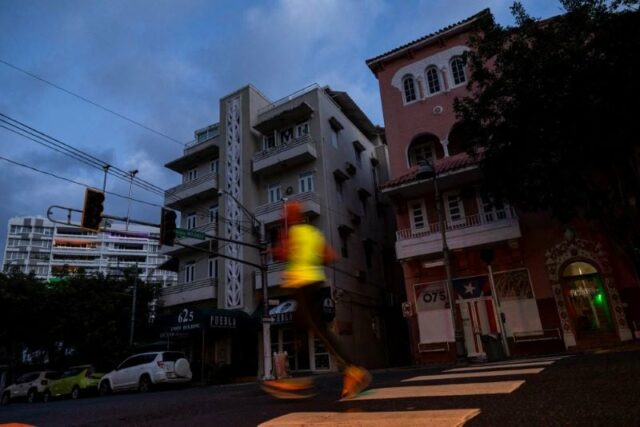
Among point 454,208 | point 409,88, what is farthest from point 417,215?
point 409,88

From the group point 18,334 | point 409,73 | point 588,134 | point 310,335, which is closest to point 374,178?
point 409,73

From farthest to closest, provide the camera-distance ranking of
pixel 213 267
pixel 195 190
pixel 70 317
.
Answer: pixel 195 190
pixel 70 317
pixel 213 267

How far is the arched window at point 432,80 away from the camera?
71.2 ft

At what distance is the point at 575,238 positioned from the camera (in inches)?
683

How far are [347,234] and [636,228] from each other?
14804 millimetres

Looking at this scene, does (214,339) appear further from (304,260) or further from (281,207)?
(304,260)

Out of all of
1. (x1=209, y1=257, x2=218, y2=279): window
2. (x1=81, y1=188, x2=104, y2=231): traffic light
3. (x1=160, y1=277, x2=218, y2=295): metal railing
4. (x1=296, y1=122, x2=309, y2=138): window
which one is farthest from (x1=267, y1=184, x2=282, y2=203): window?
(x1=81, y1=188, x2=104, y2=231): traffic light

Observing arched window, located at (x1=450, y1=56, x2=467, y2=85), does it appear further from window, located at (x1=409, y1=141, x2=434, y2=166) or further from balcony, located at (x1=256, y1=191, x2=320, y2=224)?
balcony, located at (x1=256, y1=191, x2=320, y2=224)

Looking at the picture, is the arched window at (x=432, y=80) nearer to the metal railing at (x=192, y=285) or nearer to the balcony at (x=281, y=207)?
the balcony at (x=281, y=207)

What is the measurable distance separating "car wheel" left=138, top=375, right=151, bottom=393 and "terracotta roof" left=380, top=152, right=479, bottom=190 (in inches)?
547

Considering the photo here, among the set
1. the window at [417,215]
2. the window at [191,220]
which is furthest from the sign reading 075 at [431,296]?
the window at [191,220]

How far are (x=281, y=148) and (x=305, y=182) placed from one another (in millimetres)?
2609

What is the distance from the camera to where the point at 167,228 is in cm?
1315

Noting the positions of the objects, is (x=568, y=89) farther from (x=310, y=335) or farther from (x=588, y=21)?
(x=310, y=335)
